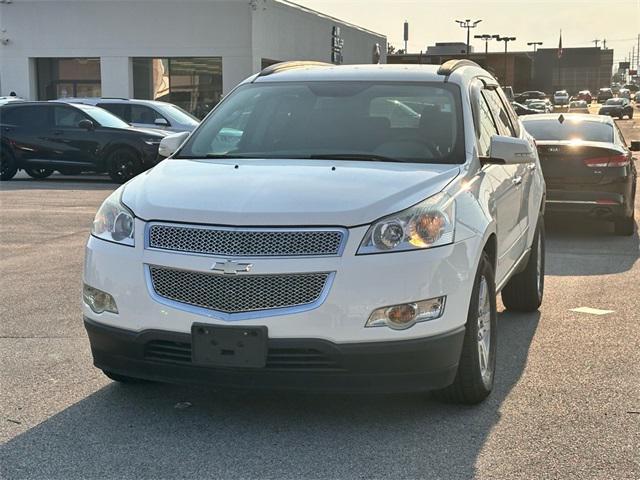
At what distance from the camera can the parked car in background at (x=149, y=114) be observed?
19.7 meters

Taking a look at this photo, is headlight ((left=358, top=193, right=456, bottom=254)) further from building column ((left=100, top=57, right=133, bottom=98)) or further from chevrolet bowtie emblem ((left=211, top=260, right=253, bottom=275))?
building column ((left=100, top=57, right=133, bottom=98))

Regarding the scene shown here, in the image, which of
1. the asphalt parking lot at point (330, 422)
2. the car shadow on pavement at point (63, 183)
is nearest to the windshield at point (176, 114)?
the car shadow on pavement at point (63, 183)

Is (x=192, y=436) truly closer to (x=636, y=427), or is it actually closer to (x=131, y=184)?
(x=131, y=184)

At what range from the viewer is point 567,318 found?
22.3 feet

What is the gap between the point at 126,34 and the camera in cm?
3506

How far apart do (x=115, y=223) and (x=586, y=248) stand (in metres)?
7.04

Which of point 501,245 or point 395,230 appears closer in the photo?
point 395,230

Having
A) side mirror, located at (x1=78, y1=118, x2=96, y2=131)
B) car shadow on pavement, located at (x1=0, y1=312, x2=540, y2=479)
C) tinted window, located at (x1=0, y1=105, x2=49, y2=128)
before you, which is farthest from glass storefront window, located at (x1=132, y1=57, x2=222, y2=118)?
car shadow on pavement, located at (x1=0, y1=312, x2=540, y2=479)

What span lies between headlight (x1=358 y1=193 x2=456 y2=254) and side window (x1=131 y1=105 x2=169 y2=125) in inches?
647

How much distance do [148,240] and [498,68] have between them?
9359 cm

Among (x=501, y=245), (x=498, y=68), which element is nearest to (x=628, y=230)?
(x=501, y=245)

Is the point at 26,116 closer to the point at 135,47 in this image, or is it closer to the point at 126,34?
the point at 135,47

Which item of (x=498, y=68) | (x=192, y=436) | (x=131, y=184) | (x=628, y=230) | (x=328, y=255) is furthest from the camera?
(x=498, y=68)

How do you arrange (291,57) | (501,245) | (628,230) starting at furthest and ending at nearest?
(291,57)
(628,230)
(501,245)
